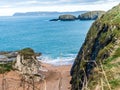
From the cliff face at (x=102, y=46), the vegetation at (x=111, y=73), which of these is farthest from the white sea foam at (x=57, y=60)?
the vegetation at (x=111, y=73)

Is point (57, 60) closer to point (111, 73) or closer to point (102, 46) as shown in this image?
point (102, 46)

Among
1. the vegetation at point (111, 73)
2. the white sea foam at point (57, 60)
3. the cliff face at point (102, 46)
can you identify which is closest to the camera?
the vegetation at point (111, 73)

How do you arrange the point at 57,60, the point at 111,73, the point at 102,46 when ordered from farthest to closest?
the point at 57,60, the point at 102,46, the point at 111,73

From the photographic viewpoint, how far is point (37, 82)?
5403 centimetres

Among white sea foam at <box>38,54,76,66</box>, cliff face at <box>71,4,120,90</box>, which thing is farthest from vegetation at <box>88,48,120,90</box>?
white sea foam at <box>38,54,76,66</box>

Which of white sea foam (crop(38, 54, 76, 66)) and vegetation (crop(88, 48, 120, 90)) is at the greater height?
vegetation (crop(88, 48, 120, 90))

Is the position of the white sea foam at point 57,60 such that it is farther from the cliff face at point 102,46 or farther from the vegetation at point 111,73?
the vegetation at point 111,73

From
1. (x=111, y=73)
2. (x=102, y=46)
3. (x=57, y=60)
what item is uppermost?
(x=111, y=73)

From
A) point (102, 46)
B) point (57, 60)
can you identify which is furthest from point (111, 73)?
point (57, 60)

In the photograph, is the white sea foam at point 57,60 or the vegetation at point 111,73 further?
the white sea foam at point 57,60

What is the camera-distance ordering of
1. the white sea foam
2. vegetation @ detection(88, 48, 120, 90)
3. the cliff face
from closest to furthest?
vegetation @ detection(88, 48, 120, 90) < the cliff face < the white sea foam

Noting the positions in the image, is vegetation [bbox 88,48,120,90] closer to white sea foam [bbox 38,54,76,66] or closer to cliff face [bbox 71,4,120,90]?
cliff face [bbox 71,4,120,90]

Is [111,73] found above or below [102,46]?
above

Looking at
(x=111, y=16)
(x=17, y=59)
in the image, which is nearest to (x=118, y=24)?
(x=111, y=16)
